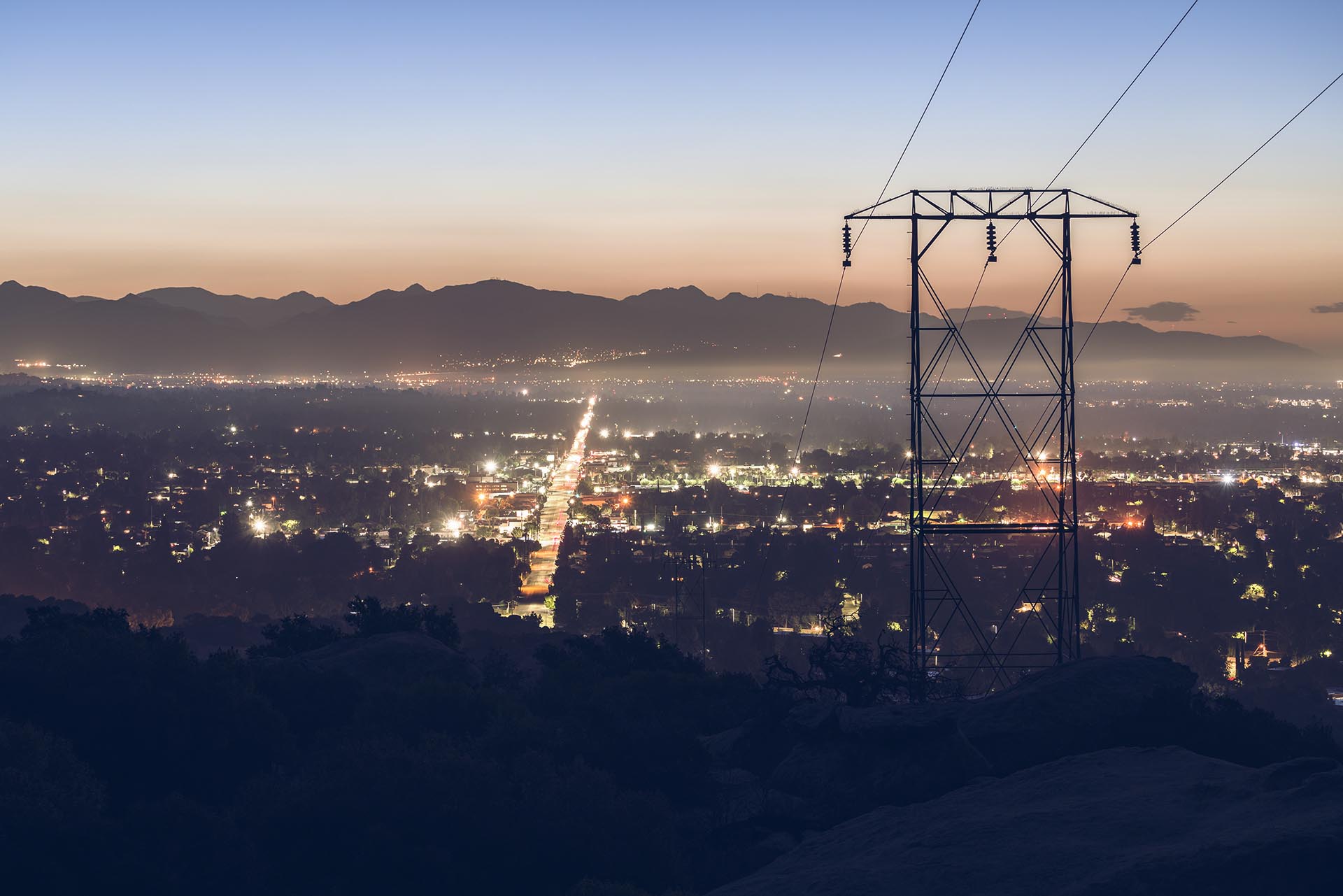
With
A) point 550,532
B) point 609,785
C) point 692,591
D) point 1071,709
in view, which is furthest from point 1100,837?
point 550,532

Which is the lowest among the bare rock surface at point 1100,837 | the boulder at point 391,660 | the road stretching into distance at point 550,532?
the road stretching into distance at point 550,532

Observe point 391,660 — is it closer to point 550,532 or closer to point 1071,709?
point 1071,709

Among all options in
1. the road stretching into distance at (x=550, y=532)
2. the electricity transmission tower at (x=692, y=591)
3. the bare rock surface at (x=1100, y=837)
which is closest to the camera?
the bare rock surface at (x=1100, y=837)

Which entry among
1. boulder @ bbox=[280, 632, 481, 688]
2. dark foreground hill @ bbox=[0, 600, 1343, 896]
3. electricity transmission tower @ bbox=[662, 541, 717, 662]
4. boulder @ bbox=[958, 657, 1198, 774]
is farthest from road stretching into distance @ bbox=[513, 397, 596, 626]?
boulder @ bbox=[958, 657, 1198, 774]

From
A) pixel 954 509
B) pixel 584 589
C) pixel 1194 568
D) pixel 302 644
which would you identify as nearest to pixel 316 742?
pixel 302 644

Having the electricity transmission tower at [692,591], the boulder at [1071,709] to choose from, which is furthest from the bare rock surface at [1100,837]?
the electricity transmission tower at [692,591]

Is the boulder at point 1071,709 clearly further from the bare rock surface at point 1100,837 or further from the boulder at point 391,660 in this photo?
the boulder at point 391,660
